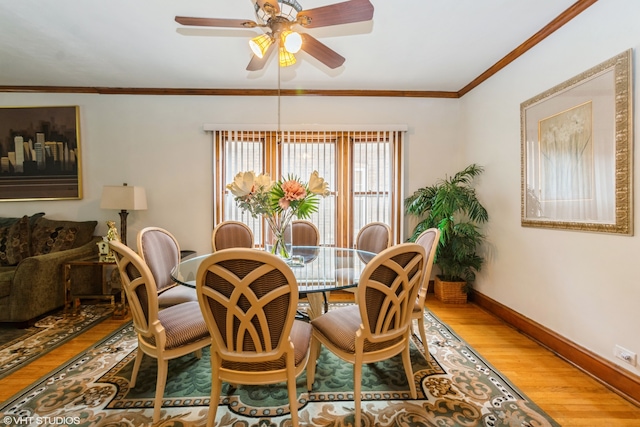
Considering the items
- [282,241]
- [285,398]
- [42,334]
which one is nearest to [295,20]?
[282,241]

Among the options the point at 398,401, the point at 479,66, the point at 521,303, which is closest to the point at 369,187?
the point at 479,66

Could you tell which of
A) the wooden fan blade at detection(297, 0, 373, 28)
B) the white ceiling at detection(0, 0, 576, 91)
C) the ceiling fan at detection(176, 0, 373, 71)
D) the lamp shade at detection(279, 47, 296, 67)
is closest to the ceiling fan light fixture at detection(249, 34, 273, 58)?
the ceiling fan at detection(176, 0, 373, 71)

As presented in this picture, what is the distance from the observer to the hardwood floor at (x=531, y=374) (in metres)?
1.50

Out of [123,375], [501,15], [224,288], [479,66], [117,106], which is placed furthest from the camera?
[117,106]

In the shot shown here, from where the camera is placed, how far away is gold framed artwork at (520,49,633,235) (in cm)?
167

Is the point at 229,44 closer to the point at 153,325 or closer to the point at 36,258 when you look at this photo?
the point at 153,325

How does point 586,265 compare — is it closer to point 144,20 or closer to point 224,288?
point 224,288

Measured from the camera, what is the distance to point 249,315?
1161 millimetres

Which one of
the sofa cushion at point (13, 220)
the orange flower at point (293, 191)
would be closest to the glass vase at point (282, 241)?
the orange flower at point (293, 191)

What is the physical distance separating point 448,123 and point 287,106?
2082 mm

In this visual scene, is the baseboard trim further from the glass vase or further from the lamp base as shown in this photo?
the lamp base

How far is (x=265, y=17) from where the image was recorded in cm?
187

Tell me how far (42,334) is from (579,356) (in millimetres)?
4256

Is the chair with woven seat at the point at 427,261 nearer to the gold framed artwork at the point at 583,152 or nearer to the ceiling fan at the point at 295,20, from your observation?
the gold framed artwork at the point at 583,152
